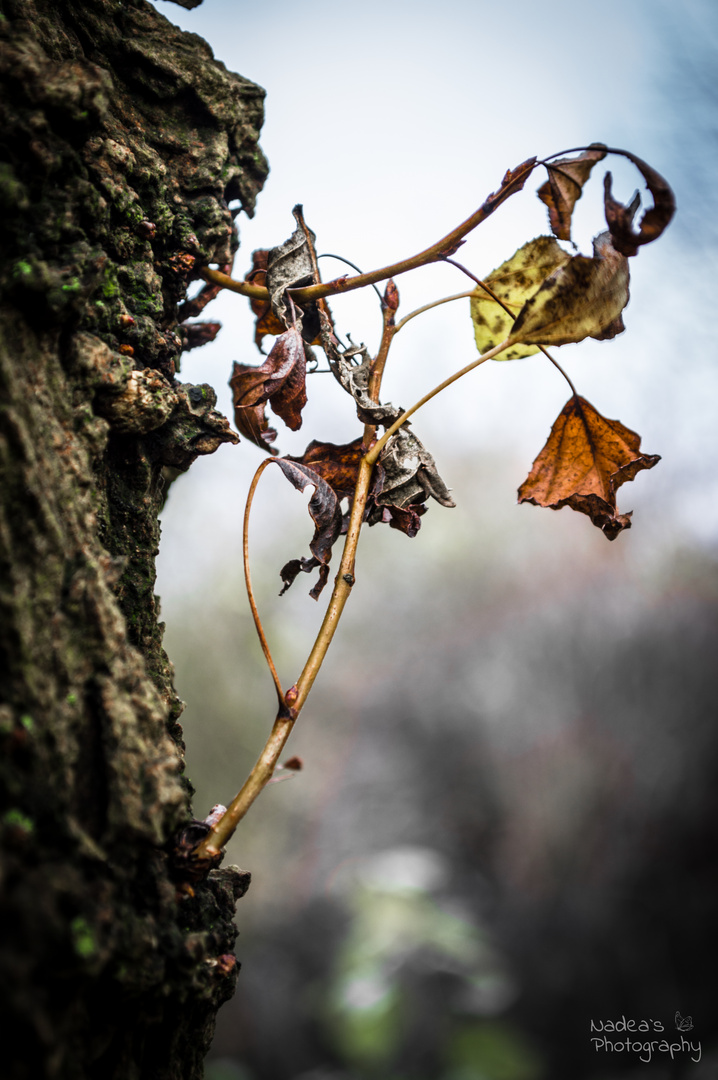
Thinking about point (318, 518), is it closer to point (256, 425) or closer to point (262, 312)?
point (256, 425)

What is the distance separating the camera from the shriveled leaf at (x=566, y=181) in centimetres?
51

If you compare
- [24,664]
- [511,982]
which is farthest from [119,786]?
[511,982]

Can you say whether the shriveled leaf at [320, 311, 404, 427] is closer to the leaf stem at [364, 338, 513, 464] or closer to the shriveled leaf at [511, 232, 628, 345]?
the leaf stem at [364, 338, 513, 464]

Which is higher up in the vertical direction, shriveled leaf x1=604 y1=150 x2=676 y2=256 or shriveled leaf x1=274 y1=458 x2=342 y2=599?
shriveled leaf x1=604 y1=150 x2=676 y2=256

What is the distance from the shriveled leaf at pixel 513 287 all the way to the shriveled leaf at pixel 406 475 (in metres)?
0.15

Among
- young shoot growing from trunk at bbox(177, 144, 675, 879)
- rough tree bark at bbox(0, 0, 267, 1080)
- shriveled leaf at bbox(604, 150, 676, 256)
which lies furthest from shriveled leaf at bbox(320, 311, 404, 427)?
shriveled leaf at bbox(604, 150, 676, 256)

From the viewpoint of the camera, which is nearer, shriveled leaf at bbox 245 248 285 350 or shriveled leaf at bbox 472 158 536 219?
shriveled leaf at bbox 472 158 536 219

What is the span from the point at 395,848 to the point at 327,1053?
1.46 ft

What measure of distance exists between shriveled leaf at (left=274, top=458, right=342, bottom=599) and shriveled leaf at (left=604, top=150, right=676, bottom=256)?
1.01ft

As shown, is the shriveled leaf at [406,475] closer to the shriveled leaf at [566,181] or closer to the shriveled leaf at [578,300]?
the shriveled leaf at [578,300]

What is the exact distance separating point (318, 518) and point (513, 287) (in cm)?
30

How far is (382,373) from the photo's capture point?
58cm

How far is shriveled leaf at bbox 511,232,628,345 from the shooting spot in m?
0.46

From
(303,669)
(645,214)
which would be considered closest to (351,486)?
(303,669)
